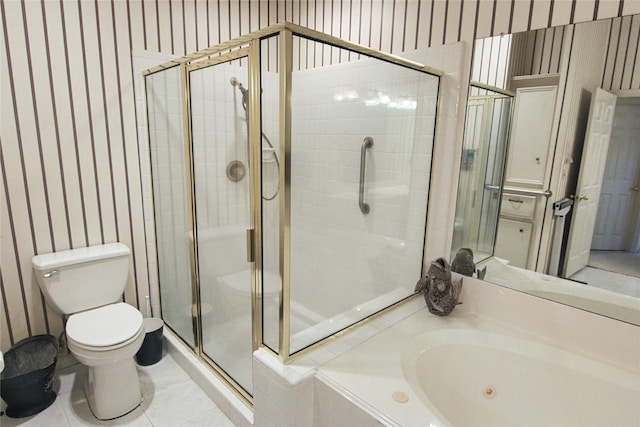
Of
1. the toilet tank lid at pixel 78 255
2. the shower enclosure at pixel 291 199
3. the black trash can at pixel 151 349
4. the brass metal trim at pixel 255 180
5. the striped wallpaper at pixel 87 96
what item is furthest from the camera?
the black trash can at pixel 151 349

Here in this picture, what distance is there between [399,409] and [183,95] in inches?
73.9

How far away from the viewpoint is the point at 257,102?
146 centimetres

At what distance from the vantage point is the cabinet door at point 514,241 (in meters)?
1.78

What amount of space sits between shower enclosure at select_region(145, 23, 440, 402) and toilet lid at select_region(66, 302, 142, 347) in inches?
15.0

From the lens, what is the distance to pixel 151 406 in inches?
78.0

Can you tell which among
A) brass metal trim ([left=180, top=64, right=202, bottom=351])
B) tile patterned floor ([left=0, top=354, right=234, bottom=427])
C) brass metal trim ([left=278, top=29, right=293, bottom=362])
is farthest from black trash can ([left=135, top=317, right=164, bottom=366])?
brass metal trim ([left=278, top=29, right=293, bottom=362])

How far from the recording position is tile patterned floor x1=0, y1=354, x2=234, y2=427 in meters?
1.86

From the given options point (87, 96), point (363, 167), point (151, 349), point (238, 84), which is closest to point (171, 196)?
point (87, 96)

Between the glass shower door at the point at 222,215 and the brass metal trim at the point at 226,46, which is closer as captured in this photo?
the brass metal trim at the point at 226,46

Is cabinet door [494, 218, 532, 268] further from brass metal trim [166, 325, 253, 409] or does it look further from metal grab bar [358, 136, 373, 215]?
brass metal trim [166, 325, 253, 409]

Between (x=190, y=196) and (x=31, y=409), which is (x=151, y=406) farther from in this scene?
(x=190, y=196)

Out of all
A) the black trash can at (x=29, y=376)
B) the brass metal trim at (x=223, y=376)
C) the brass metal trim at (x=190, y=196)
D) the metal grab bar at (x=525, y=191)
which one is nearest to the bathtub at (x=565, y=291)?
the metal grab bar at (x=525, y=191)

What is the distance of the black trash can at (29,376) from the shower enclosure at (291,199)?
702mm

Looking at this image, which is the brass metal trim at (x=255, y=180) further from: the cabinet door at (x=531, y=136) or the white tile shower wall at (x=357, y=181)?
the cabinet door at (x=531, y=136)
